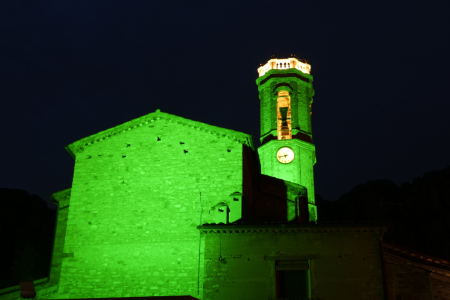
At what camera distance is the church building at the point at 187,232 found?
14883mm

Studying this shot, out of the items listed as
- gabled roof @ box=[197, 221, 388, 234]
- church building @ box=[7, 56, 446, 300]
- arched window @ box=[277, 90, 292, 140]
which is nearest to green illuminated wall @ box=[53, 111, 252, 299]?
church building @ box=[7, 56, 446, 300]

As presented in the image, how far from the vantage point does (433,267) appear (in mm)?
16500

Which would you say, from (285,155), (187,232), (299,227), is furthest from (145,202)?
(285,155)

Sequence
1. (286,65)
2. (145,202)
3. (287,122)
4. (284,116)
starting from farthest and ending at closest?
(286,65)
(284,116)
(287,122)
(145,202)

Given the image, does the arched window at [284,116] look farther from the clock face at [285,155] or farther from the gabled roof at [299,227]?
the gabled roof at [299,227]

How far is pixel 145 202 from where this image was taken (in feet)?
61.9

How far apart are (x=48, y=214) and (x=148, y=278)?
38.1m

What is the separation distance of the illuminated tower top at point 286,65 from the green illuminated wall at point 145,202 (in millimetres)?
15301

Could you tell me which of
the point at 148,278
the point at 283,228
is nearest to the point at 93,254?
the point at 148,278

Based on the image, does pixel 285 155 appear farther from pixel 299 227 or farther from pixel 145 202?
pixel 299 227

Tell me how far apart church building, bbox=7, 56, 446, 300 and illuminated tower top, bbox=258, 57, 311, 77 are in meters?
13.3

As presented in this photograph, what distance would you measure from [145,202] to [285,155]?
544 inches

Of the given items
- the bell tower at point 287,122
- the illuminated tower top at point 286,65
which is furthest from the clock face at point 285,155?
the illuminated tower top at point 286,65

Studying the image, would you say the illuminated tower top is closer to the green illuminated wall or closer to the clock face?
the clock face
